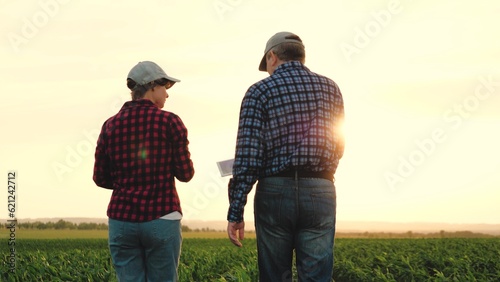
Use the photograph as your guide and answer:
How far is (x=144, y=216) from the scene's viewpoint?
4.33 m

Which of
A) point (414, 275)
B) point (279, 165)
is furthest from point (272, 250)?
point (414, 275)

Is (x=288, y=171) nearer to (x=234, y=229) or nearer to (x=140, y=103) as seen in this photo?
(x=234, y=229)

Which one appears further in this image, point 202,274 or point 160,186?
point 202,274

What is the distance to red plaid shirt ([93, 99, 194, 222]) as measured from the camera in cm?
434

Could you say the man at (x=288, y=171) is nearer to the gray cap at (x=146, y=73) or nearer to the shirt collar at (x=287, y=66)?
the shirt collar at (x=287, y=66)

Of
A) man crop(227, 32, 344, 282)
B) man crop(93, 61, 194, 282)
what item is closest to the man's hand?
man crop(227, 32, 344, 282)

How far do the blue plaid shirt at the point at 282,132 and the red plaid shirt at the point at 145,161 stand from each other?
396 mm

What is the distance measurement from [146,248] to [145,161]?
59 cm

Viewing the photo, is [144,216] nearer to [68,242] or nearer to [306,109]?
[306,109]

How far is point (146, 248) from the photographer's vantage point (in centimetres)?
443

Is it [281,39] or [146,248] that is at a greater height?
[281,39]

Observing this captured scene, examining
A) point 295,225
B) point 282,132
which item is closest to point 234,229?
point 295,225

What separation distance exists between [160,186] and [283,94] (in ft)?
3.31

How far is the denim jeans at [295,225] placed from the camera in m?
4.20
